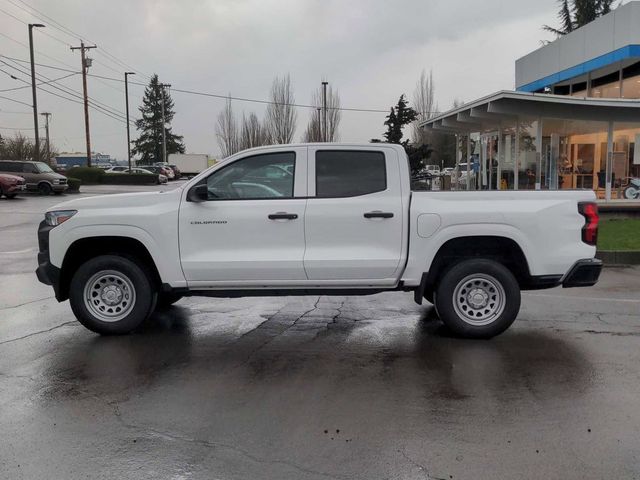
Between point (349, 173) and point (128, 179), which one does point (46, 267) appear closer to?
point (349, 173)

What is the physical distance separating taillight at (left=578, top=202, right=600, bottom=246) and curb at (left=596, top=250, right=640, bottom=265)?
5.68m

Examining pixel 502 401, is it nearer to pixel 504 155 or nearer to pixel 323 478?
pixel 323 478

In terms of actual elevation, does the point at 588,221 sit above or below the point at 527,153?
below

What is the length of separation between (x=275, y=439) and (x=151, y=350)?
2.46 meters

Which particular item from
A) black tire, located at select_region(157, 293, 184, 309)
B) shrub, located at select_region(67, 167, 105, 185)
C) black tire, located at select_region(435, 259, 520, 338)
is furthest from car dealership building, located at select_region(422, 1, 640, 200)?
shrub, located at select_region(67, 167, 105, 185)

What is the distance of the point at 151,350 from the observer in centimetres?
598

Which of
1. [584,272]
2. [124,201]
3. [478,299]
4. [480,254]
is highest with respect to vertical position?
[124,201]

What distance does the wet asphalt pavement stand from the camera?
12.0ft

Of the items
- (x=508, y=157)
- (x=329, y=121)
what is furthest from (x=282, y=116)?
(x=508, y=157)

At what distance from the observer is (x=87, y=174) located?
47344mm

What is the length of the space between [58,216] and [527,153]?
16.3 meters

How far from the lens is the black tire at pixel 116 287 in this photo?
20.7ft

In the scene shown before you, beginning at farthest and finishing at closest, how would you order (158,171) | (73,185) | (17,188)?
1. (158,171)
2. (73,185)
3. (17,188)

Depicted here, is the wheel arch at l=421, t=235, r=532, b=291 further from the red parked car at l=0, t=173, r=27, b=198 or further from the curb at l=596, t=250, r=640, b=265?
the red parked car at l=0, t=173, r=27, b=198
